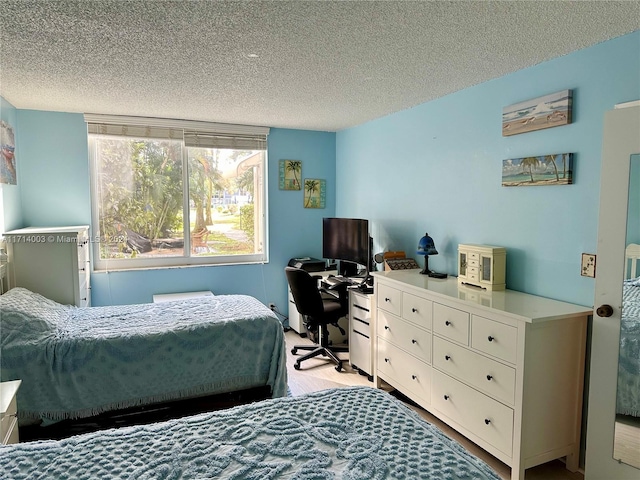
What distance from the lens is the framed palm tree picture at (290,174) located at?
5.00 metres

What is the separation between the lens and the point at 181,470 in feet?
4.30

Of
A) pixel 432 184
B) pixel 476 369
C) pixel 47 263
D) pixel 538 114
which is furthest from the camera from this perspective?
pixel 432 184

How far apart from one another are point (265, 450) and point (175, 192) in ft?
12.1

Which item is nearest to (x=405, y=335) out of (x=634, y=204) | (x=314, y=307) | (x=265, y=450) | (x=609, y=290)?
(x=314, y=307)

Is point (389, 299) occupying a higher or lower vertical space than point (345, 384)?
higher

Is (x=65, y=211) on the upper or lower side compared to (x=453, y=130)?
lower

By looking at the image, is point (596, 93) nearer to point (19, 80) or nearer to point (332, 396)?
point (332, 396)

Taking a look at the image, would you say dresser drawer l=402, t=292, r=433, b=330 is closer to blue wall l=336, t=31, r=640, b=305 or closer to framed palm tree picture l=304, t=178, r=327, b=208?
blue wall l=336, t=31, r=640, b=305

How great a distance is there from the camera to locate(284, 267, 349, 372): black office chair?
12.4 ft

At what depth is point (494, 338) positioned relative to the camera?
234 centimetres

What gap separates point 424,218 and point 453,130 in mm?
785

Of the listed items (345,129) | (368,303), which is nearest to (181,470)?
(368,303)

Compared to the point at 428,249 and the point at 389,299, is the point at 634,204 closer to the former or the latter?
the point at 428,249

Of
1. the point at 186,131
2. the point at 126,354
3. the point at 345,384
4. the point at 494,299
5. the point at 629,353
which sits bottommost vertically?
the point at 345,384
